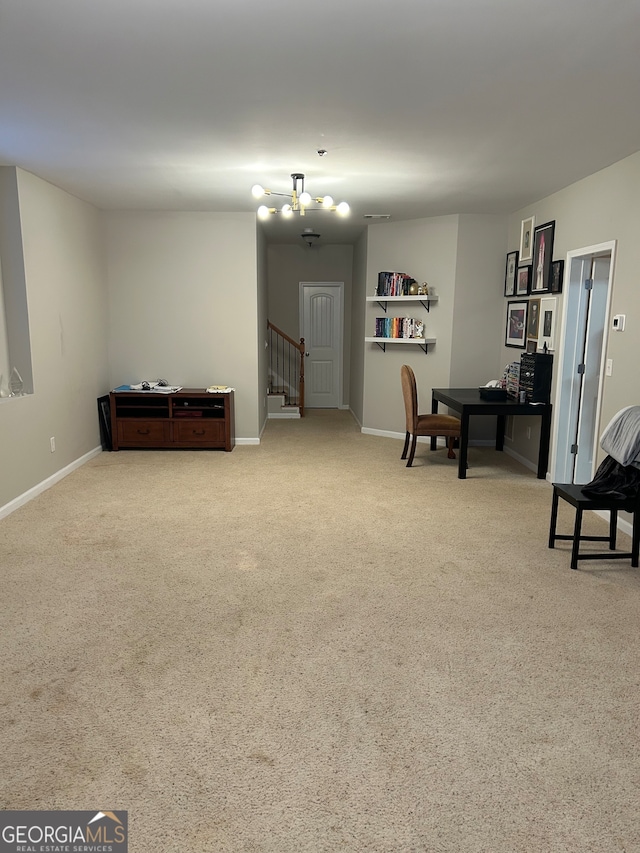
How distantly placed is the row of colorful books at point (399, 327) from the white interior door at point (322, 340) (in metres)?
2.42

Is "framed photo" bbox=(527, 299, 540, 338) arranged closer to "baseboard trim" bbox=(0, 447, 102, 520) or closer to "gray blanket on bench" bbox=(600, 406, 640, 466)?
"gray blanket on bench" bbox=(600, 406, 640, 466)

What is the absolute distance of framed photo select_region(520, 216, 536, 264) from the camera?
5707 millimetres

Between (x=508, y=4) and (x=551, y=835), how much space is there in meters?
2.66

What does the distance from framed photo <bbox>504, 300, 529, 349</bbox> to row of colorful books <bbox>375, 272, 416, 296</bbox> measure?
3.66 ft

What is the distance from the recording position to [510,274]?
621 cm

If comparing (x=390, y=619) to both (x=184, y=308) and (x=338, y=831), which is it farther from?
(x=184, y=308)

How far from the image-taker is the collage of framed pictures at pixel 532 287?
17.3 ft

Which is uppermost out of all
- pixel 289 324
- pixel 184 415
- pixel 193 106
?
pixel 193 106

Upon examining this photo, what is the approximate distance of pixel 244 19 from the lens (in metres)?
2.22

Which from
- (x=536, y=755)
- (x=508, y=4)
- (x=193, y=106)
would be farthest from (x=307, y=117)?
(x=536, y=755)

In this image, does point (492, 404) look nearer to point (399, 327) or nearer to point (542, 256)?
point (542, 256)

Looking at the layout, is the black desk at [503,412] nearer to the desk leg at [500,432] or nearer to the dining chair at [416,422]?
the dining chair at [416,422]

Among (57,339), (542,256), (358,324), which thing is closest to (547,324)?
(542,256)

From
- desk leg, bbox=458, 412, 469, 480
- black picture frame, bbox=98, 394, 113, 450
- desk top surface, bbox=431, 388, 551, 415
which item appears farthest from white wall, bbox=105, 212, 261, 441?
desk leg, bbox=458, 412, 469, 480
